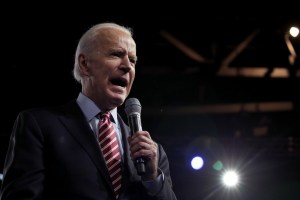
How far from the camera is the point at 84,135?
1.51 m

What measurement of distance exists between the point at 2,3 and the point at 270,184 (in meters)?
3.82

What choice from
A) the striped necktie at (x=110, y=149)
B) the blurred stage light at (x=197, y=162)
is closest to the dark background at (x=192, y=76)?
the blurred stage light at (x=197, y=162)

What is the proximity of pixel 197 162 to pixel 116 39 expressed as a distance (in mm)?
3620

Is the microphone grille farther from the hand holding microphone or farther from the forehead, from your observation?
the forehead

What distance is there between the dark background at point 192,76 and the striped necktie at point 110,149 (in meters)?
2.71

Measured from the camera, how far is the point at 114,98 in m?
1.65

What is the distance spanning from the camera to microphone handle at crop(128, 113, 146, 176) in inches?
55.4

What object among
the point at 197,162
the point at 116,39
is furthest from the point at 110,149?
the point at 197,162

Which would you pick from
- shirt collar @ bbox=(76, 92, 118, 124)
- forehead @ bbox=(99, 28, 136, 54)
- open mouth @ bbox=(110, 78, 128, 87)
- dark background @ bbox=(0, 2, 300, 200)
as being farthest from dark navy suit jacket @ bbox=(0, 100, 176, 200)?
dark background @ bbox=(0, 2, 300, 200)

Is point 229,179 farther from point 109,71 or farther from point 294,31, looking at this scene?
point 109,71

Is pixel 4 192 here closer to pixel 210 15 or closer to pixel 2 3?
pixel 2 3

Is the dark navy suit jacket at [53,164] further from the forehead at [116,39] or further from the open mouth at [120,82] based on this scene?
Answer: the forehead at [116,39]

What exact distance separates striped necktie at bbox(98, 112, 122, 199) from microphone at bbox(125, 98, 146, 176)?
9 cm

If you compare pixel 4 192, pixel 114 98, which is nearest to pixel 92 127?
pixel 114 98
